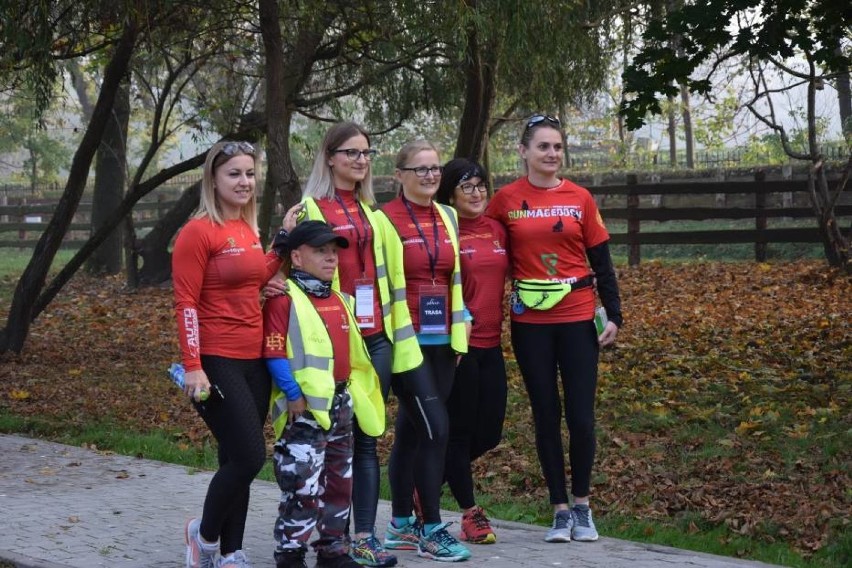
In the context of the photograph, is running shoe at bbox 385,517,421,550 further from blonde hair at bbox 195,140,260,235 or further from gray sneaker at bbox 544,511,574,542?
blonde hair at bbox 195,140,260,235

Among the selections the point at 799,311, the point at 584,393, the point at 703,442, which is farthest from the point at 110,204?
the point at 584,393

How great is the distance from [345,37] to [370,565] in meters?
9.76

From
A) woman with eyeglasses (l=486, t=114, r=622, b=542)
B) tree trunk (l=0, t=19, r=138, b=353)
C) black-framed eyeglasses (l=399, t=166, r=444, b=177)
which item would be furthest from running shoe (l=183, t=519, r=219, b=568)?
tree trunk (l=0, t=19, r=138, b=353)

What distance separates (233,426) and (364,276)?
3.16 feet

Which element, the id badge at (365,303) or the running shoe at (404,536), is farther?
the running shoe at (404,536)

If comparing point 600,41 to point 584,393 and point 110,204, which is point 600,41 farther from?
point 110,204

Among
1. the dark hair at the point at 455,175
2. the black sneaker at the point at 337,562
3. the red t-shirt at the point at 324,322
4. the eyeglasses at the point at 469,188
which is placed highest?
the dark hair at the point at 455,175

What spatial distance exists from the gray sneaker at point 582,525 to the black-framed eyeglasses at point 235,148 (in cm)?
239

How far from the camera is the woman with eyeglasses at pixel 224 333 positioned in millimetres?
5711

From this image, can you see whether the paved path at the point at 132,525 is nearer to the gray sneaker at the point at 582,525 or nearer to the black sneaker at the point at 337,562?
the gray sneaker at the point at 582,525

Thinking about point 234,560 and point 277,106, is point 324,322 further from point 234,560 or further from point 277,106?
point 277,106

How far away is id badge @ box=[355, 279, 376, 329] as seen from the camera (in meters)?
6.16

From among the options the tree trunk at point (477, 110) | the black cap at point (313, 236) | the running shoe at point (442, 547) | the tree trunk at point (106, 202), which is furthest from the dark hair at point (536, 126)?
the tree trunk at point (106, 202)

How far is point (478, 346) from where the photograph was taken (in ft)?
21.7
